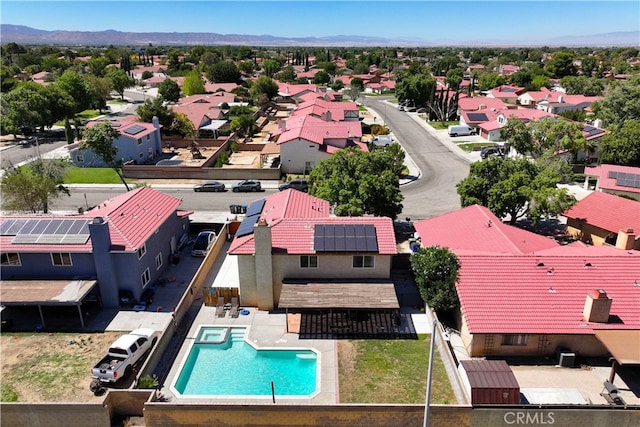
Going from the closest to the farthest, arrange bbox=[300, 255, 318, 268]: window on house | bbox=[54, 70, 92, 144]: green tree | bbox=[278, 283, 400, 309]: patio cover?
bbox=[278, 283, 400, 309]: patio cover, bbox=[300, 255, 318, 268]: window on house, bbox=[54, 70, 92, 144]: green tree

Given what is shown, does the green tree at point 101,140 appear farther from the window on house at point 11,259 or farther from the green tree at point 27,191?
the window on house at point 11,259

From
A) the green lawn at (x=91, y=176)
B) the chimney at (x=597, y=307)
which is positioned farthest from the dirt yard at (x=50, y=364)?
the green lawn at (x=91, y=176)

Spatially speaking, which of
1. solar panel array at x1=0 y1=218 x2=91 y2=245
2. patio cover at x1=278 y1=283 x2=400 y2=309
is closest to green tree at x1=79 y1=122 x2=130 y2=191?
solar panel array at x1=0 y1=218 x2=91 y2=245

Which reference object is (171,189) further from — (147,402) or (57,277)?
(147,402)

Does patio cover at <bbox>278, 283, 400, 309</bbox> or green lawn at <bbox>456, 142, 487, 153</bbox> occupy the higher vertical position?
patio cover at <bbox>278, 283, 400, 309</bbox>

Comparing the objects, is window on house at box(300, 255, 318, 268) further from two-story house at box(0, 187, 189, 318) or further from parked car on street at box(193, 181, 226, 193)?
parked car on street at box(193, 181, 226, 193)

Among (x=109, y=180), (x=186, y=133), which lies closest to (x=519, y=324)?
(x=109, y=180)

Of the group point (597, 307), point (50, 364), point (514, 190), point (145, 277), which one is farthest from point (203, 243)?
point (597, 307)
